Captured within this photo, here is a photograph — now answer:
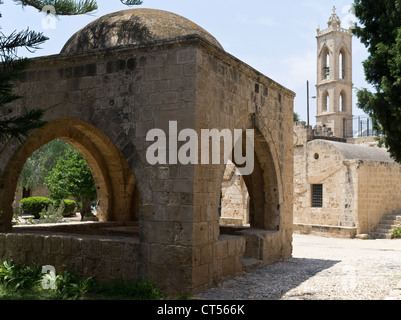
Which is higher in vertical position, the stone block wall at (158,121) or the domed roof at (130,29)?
the domed roof at (130,29)

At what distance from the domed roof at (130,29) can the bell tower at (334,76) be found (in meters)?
24.0

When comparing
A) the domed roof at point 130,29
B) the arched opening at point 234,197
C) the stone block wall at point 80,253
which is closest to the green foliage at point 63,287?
the stone block wall at point 80,253

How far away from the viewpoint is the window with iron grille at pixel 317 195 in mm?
16328

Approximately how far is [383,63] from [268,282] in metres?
4.44

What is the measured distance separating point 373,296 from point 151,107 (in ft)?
12.5

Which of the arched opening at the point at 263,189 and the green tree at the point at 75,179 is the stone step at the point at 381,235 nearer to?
the arched opening at the point at 263,189

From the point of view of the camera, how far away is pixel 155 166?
5801mm

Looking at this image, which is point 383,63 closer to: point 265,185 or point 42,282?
point 265,185

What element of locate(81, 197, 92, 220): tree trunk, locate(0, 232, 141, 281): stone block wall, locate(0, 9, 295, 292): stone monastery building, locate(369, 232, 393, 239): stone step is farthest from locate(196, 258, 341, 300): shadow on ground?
locate(81, 197, 92, 220): tree trunk

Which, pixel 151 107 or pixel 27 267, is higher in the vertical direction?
pixel 151 107

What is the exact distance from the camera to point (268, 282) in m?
6.40
